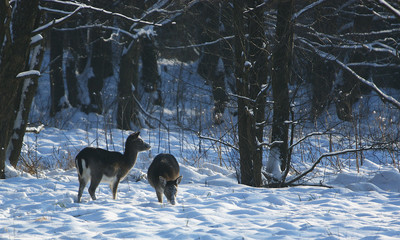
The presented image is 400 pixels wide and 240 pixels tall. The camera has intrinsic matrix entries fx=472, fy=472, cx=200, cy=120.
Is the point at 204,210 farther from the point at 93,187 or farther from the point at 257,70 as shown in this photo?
the point at 257,70

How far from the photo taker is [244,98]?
29.0 ft

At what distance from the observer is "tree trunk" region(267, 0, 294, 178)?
9.38 meters

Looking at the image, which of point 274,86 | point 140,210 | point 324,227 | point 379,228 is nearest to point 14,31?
point 140,210

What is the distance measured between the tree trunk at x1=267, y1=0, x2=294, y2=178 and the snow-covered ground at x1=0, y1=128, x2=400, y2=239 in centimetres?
91

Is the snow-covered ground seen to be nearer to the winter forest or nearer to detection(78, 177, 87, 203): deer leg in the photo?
the winter forest

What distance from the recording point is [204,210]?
7004 mm

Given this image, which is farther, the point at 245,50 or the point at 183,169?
the point at 183,169

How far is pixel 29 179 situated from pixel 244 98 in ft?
14.9

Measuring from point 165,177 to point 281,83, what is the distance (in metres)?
3.08

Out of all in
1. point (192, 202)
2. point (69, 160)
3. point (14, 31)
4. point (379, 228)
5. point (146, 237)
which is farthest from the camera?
point (69, 160)

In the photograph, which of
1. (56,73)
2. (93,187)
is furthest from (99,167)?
(56,73)

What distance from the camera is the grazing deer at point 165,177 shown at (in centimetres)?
786

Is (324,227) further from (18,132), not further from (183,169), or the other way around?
(18,132)

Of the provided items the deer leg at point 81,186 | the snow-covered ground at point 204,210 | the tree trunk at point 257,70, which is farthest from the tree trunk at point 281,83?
the deer leg at point 81,186
